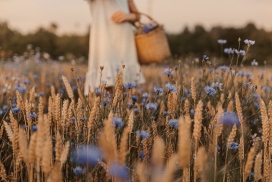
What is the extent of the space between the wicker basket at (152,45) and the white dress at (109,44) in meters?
0.08

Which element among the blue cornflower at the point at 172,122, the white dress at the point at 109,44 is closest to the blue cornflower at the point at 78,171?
the blue cornflower at the point at 172,122

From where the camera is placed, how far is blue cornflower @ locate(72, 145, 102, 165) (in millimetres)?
1389

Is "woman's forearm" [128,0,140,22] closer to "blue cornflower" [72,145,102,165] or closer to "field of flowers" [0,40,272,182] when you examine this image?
"field of flowers" [0,40,272,182]

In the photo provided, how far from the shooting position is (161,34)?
3891mm

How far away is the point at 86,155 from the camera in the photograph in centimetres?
142

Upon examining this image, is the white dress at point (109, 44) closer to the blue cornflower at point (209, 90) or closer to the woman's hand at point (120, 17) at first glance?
the woman's hand at point (120, 17)

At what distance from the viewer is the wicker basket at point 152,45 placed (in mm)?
3842

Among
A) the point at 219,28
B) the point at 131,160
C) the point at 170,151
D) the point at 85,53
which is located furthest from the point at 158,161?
the point at 219,28

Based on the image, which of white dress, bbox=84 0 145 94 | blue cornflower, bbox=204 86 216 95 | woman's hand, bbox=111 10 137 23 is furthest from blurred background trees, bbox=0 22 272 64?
blue cornflower, bbox=204 86 216 95

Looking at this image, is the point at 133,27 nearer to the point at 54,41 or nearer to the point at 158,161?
the point at 158,161

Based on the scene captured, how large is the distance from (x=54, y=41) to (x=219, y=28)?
22.0ft

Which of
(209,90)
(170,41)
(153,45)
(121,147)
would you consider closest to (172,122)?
(209,90)

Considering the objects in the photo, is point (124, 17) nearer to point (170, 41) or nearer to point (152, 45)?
point (152, 45)

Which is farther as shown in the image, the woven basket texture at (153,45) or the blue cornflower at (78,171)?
the woven basket texture at (153,45)
